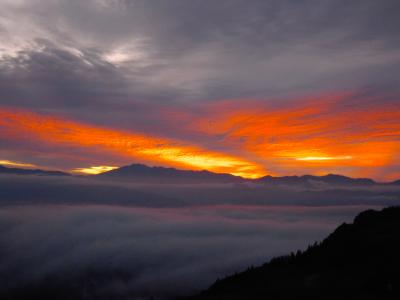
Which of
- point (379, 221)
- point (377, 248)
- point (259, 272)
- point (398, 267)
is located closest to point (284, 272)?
point (259, 272)

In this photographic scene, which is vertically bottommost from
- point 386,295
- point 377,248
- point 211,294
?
point 211,294

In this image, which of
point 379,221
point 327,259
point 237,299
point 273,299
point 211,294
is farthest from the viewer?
point 379,221

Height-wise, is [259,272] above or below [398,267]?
below

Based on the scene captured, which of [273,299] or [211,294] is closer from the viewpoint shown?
[273,299]

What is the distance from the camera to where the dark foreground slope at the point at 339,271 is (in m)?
55.0

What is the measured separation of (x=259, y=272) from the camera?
81812 millimetres

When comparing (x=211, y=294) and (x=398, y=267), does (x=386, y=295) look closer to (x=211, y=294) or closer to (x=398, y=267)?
(x=398, y=267)

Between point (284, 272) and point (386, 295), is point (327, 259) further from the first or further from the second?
point (386, 295)

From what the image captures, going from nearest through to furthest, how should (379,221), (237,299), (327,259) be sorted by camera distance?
(237,299)
(327,259)
(379,221)

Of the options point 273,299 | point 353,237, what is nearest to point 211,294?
point 273,299

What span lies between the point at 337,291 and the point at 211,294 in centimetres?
3667

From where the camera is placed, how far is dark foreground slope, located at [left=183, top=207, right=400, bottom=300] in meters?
55.0

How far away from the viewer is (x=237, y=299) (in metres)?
66.8

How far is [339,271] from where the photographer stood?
65250 millimetres
